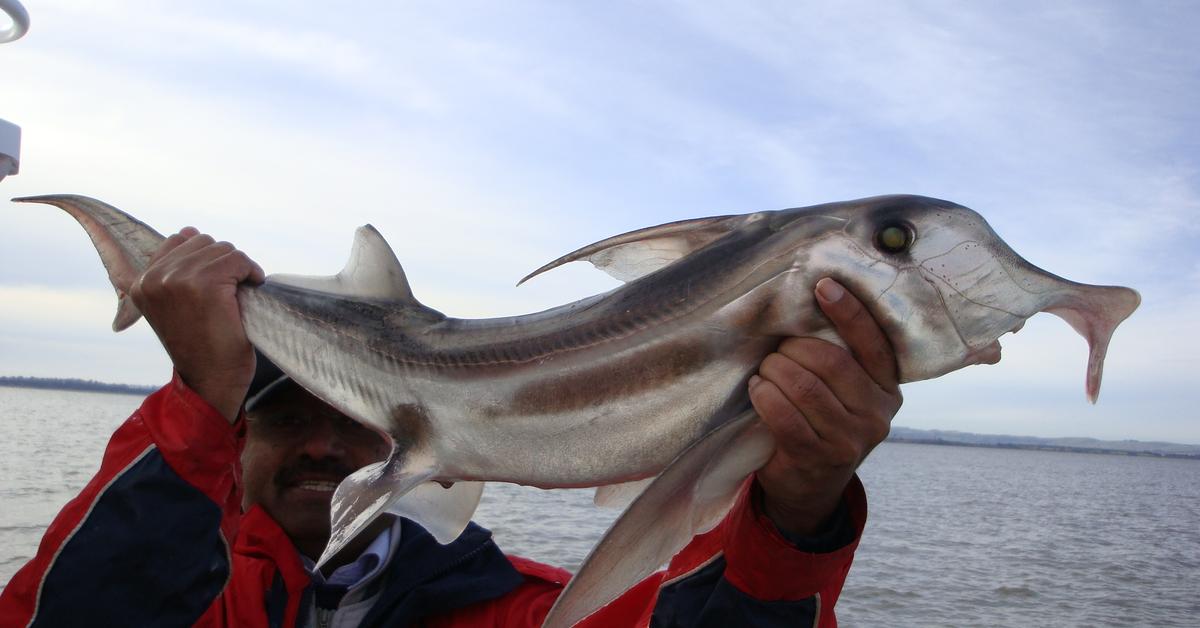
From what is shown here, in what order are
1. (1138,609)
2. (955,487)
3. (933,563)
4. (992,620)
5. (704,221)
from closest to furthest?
(704,221), (992,620), (1138,609), (933,563), (955,487)

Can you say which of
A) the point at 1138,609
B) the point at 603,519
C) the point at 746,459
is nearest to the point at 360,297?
the point at 746,459

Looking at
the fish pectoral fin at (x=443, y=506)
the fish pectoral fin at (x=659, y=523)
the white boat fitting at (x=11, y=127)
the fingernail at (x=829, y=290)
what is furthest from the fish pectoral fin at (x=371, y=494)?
the white boat fitting at (x=11, y=127)

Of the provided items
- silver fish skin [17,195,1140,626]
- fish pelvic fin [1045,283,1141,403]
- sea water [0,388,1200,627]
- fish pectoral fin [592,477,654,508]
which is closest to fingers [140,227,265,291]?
silver fish skin [17,195,1140,626]

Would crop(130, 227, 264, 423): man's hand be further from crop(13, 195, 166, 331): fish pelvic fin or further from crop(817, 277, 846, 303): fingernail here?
crop(817, 277, 846, 303): fingernail

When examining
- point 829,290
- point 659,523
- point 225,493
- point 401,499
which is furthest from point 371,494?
point 829,290

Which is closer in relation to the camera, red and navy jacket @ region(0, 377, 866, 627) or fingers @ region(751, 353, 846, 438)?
fingers @ region(751, 353, 846, 438)

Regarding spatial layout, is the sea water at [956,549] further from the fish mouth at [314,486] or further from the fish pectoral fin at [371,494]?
the fish pectoral fin at [371,494]

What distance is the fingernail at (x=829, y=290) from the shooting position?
2.12m

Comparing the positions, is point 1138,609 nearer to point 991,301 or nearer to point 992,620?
point 992,620

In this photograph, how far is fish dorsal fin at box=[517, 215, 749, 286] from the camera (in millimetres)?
2422

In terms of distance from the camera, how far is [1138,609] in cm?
1714

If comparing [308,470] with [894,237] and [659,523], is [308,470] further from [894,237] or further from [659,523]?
[894,237]

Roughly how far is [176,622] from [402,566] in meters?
1.42

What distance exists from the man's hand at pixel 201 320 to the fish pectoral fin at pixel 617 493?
1237 millimetres
